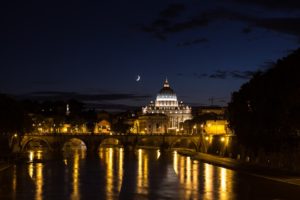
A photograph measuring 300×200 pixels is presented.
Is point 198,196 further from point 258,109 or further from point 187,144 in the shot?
point 187,144

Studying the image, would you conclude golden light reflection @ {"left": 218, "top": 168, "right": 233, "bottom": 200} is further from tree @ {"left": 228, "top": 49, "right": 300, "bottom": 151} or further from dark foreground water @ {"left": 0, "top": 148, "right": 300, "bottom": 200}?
tree @ {"left": 228, "top": 49, "right": 300, "bottom": 151}

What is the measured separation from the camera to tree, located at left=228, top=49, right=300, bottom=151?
6712cm

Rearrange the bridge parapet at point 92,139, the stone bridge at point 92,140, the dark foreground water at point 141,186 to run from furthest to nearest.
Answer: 1. the bridge parapet at point 92,139
2. the stone bridge at point 92,140
3. the dark foreground water at point 141,186

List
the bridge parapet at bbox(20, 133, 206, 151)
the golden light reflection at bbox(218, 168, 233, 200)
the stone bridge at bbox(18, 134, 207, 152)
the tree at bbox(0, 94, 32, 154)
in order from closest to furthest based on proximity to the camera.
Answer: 1. the golden light reflection at bbox(218, 168, 233, 200)
2. the tree at bbox(0, 94, 32, 154)
3. the stone bridge at bbox(18, 134, 207, 152)
4. the bridge parapet at bbox(20, 133, 206, 151)

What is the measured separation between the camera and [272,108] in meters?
72.4

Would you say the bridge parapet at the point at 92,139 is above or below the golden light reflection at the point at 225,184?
above

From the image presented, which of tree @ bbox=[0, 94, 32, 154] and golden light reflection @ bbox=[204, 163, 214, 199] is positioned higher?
tree @ bbox=[0, 94, 32, 154]

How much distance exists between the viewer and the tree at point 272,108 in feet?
220

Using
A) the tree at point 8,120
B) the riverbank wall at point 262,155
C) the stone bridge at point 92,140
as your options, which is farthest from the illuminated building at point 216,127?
the tree at point 8,120

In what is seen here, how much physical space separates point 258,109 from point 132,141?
96600mm

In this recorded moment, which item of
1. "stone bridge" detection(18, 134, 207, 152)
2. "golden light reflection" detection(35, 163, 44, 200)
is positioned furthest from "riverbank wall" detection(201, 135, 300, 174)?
"stone bridge" detection(18, 134, 207, 152)

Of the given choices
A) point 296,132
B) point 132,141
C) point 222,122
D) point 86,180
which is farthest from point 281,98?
point 132,141

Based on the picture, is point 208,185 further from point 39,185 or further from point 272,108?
point 272,108

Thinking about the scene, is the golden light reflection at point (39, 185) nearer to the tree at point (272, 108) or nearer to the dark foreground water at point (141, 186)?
the dark foreground water at point (141, 186)
